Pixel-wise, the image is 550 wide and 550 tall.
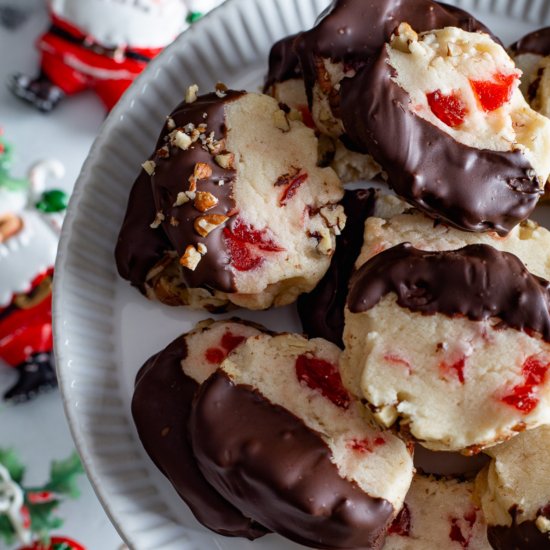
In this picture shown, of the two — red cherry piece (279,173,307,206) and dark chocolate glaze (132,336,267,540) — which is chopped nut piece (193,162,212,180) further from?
dark chocolate glaze (132,336,267,540)

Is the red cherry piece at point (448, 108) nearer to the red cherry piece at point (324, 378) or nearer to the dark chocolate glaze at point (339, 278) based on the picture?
the dark chocolate glaze at point (339, 278)

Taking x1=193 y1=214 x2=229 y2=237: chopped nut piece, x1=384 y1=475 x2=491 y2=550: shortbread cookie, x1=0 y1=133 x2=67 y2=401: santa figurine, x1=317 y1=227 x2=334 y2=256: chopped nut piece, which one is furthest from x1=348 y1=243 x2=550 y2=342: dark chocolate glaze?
x1=0 y1=133 x2=67 y2=401: santa figurine

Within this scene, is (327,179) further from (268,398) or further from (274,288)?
(268,398)

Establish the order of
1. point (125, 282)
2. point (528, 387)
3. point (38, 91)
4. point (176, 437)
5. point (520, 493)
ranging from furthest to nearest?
point (38, 91)
point (125, 282)
point (176, 437)
point (520, 493)
point (528, 387)

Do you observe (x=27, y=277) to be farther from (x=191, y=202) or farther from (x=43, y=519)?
(x=191, y=202)

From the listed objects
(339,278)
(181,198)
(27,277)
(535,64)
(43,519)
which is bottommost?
(43,519)

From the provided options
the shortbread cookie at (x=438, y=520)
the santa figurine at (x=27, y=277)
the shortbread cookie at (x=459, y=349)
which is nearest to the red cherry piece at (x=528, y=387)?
the shortbread cookie at (x=459, y=349)

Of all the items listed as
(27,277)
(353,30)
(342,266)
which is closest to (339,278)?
(342,266)
